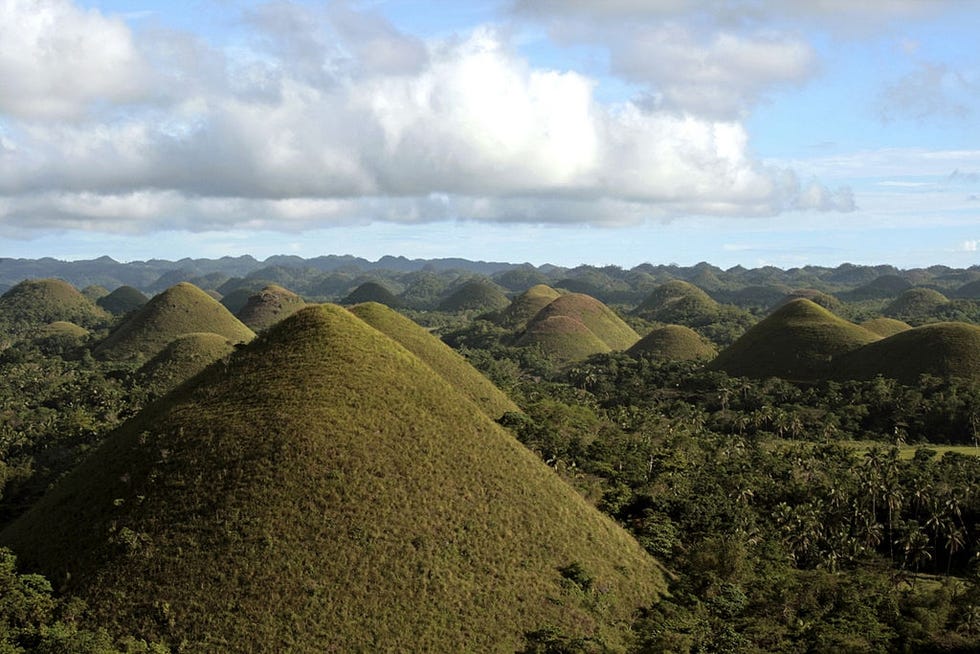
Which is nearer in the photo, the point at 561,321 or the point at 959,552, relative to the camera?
the point at 959,552

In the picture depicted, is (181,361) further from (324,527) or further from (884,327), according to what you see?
(884,327)

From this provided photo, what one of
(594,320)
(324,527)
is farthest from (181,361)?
(594,320)

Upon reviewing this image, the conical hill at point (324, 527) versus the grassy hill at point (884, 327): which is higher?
the grassy hill at point (884, 327)

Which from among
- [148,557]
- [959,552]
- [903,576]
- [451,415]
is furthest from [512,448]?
[959,552]

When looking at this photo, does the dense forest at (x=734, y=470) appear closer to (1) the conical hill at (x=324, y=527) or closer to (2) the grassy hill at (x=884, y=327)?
(1) the conical hill at (x=324, y=527)

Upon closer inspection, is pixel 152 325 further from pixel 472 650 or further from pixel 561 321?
pixel 472 650

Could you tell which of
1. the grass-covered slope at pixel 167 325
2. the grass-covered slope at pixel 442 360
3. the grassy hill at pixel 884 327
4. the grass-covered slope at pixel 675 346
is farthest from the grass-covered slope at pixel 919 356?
the grass-covered slope at pixel 167 325
